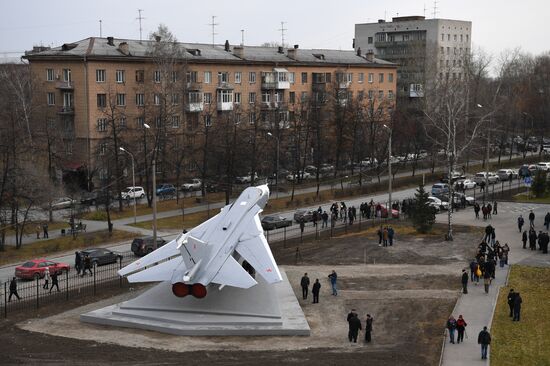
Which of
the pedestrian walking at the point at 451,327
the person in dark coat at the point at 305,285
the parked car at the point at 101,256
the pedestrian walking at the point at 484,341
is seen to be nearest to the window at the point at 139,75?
the parked car at the point at 101,256

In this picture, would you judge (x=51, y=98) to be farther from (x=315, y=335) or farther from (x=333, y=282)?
(x=315, y=335)

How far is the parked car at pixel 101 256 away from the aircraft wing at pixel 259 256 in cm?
1286

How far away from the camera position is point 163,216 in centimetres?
5722

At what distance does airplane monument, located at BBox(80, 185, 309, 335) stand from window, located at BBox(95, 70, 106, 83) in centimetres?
4208

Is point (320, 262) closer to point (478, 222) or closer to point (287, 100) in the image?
point (478, 222)

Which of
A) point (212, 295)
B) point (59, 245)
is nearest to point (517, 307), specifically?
point (212, 295)

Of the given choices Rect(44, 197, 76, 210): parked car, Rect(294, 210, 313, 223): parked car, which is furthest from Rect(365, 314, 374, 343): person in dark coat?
Rect(44, 197, 76, 210): parked car

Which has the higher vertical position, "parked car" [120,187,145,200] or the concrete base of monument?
"parked car" [120,187,145,200]

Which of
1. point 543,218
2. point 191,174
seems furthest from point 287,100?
point 543,218

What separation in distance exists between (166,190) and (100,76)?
41.1 feet

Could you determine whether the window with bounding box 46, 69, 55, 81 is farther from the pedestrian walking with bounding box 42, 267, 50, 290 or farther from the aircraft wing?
the aircraft wing

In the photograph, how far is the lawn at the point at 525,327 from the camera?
25.5m

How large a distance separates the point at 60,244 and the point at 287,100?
44.0m

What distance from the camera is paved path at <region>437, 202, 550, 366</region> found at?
25406mm
